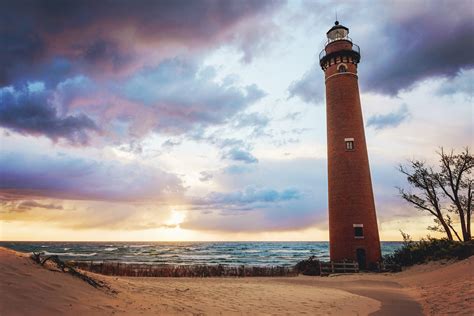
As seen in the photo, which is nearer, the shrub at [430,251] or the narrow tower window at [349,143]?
the shrub at [430,251]

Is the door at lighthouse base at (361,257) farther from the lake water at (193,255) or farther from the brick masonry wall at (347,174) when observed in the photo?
the lake water at (193,255)

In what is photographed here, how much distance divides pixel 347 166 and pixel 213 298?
1876cm

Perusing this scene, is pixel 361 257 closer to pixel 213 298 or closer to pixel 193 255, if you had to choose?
pixel 213 298

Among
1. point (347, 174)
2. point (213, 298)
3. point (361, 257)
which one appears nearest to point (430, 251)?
point (361, 257)

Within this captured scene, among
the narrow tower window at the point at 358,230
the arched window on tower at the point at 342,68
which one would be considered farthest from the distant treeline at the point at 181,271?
the arched window on tower at the point at 342,68

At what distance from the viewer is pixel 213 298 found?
1294 cm

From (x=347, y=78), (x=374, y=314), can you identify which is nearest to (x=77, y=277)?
(x=374, y=314)

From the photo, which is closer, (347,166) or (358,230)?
(358,230)

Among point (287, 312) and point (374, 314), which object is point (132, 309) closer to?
point (287, 312)

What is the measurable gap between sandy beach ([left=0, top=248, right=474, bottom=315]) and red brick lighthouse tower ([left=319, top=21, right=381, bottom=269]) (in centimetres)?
643

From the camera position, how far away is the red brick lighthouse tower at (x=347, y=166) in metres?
26.7

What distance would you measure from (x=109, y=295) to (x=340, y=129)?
23.9m

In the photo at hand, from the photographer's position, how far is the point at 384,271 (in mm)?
25844

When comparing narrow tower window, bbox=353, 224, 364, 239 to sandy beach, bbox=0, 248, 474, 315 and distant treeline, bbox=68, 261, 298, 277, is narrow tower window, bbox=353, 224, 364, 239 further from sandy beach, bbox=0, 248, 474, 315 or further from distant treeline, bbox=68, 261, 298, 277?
sandy beach, bbox=0, 248, 474, 315
